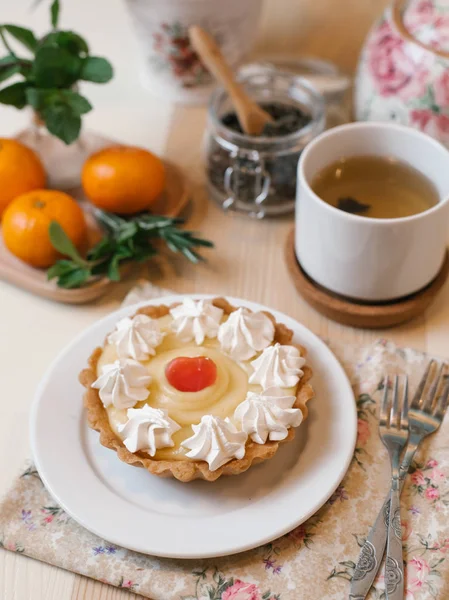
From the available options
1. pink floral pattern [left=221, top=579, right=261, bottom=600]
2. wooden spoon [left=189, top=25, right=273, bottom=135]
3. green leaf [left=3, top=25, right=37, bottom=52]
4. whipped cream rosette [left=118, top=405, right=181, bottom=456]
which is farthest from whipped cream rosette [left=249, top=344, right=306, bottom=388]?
green leaf [left=3, top=25, right=37, bottom=52]

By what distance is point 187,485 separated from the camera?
0.92 metres

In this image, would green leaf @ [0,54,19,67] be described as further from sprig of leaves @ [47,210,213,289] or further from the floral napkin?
the floral napkin

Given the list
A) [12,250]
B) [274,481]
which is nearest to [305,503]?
[274,481]

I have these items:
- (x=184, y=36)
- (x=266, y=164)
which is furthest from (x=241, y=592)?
(x=184, y=36)

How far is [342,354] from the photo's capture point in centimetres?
110

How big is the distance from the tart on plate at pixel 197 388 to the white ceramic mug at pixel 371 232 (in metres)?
0.15

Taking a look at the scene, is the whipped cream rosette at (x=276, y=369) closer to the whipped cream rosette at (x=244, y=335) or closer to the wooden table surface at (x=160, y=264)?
the whipped cream rosette at (x=244, y=335)

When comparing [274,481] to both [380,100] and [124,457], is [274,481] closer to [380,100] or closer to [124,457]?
[124,457]

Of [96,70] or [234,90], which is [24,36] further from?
[234,90]

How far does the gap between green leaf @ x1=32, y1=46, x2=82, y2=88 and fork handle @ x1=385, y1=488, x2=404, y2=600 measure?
94 centimetres

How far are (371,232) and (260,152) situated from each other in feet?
1.16

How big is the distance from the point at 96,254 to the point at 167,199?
222 millimetres

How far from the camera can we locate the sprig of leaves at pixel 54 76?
125cm

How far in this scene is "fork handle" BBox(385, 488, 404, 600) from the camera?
0.81 meters
